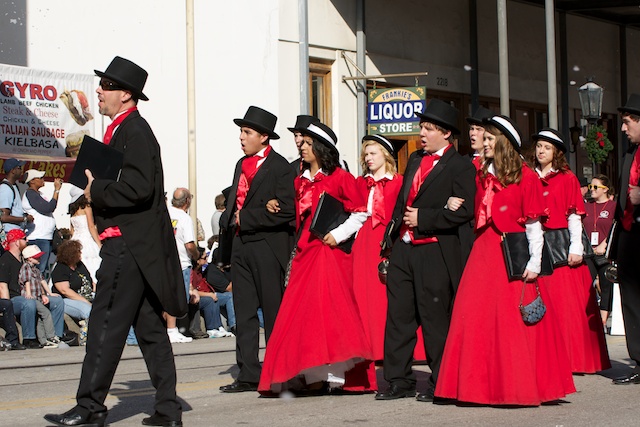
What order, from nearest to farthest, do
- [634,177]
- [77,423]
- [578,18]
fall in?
[77,423], [634,177], [578,18]

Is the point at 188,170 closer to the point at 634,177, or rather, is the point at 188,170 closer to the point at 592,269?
the point at 592,269

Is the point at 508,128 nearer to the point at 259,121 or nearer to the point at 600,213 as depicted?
the point at 259,121

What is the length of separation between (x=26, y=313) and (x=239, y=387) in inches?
200

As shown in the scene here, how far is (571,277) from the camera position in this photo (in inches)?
438

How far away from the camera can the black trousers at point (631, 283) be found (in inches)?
397

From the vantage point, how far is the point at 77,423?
7230 millimetres

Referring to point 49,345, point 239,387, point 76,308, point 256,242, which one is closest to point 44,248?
point 76,308

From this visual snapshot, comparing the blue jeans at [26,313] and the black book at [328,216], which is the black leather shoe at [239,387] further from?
the blue jeans at [26,313]

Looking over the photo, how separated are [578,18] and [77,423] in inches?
1059

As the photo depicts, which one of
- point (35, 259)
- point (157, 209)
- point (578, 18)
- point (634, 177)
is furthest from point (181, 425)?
point (578, 18)

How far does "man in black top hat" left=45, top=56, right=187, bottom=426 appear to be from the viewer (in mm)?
7305

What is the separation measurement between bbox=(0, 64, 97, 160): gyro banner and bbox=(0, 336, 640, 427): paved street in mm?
5891

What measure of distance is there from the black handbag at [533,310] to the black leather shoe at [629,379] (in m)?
1.82

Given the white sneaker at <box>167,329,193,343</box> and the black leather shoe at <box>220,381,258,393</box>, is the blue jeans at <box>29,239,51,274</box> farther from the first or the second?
the black leather shoe at <box>220,381,258,393</box>
